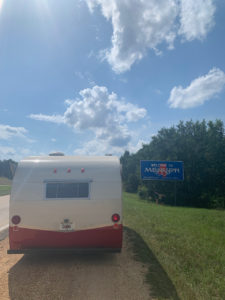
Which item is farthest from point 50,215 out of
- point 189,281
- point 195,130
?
point 195,130

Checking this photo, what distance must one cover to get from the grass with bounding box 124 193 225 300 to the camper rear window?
7.71 ft

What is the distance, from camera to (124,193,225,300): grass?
14.8 ft

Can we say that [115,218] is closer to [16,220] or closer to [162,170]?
[16,220]

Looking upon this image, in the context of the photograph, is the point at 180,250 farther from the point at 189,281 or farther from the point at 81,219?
the point at 81,219

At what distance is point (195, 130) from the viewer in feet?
139

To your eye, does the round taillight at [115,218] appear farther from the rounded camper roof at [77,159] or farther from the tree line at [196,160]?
the tree line at [196,160]

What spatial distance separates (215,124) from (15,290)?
4219 centimetres

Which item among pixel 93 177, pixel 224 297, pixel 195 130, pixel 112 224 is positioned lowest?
pixel 224 297

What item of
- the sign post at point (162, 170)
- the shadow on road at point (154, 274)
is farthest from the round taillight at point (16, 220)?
the sign post at point (162, 170)

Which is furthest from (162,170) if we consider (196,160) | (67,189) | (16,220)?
(16,220)

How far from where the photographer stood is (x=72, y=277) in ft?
16.7

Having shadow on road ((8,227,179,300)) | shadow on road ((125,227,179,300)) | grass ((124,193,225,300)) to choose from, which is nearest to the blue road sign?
grass ((124,193,225,300))

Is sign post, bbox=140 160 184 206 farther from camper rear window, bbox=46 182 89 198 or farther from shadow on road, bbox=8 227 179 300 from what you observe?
camper rear window, bbox=46 182 89 198

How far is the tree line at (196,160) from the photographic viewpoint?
38.4 m
